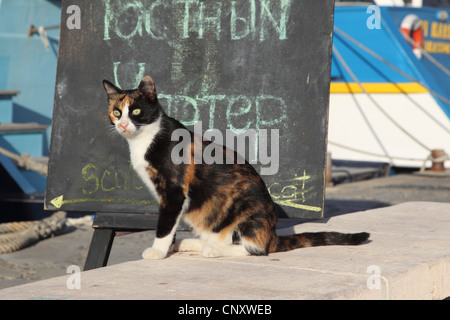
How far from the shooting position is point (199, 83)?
369 cm

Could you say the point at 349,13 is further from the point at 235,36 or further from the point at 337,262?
the point at 337,262

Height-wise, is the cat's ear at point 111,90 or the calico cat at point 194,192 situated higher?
the cat's ear at point 111,90

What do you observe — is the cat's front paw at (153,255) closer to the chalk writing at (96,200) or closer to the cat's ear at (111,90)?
the chalk writing at (96,200)

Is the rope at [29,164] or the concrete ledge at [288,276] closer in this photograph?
the concrete ledge at [288,276]

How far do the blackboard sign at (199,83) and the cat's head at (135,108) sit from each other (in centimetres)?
41

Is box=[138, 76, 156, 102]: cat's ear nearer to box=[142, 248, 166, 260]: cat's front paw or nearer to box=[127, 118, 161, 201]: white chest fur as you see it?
box=[127, 118, 161, 201]: white chest fur

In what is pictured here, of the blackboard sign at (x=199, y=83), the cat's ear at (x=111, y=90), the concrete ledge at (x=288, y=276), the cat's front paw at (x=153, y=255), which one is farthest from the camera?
the blackboard sign at (x=199, y=83)

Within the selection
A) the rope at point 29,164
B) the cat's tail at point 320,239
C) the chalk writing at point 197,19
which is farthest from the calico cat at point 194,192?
the rope at point 29,164

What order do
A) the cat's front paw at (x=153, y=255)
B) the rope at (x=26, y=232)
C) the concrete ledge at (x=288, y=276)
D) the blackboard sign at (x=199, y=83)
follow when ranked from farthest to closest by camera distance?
1. the rope at (x=26, y=232)
2. the blackboard sign at (x=199, y=83)
3. the cat's front paw at (x=153, y=255)
4. the concrete ledge at (x=288, y=276)

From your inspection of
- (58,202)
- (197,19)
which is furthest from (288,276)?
(197,19)

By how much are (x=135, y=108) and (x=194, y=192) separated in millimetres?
508

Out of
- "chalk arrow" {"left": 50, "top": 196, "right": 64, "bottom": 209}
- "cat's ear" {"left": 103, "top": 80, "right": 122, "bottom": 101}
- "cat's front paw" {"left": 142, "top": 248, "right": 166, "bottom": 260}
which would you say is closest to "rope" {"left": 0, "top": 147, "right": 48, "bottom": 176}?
"chalk arrow" {"left": 50, "top": 196, "right": 64, "bottom": 209}

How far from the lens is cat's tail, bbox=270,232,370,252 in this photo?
3398 millimetres

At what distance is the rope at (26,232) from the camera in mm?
6375
